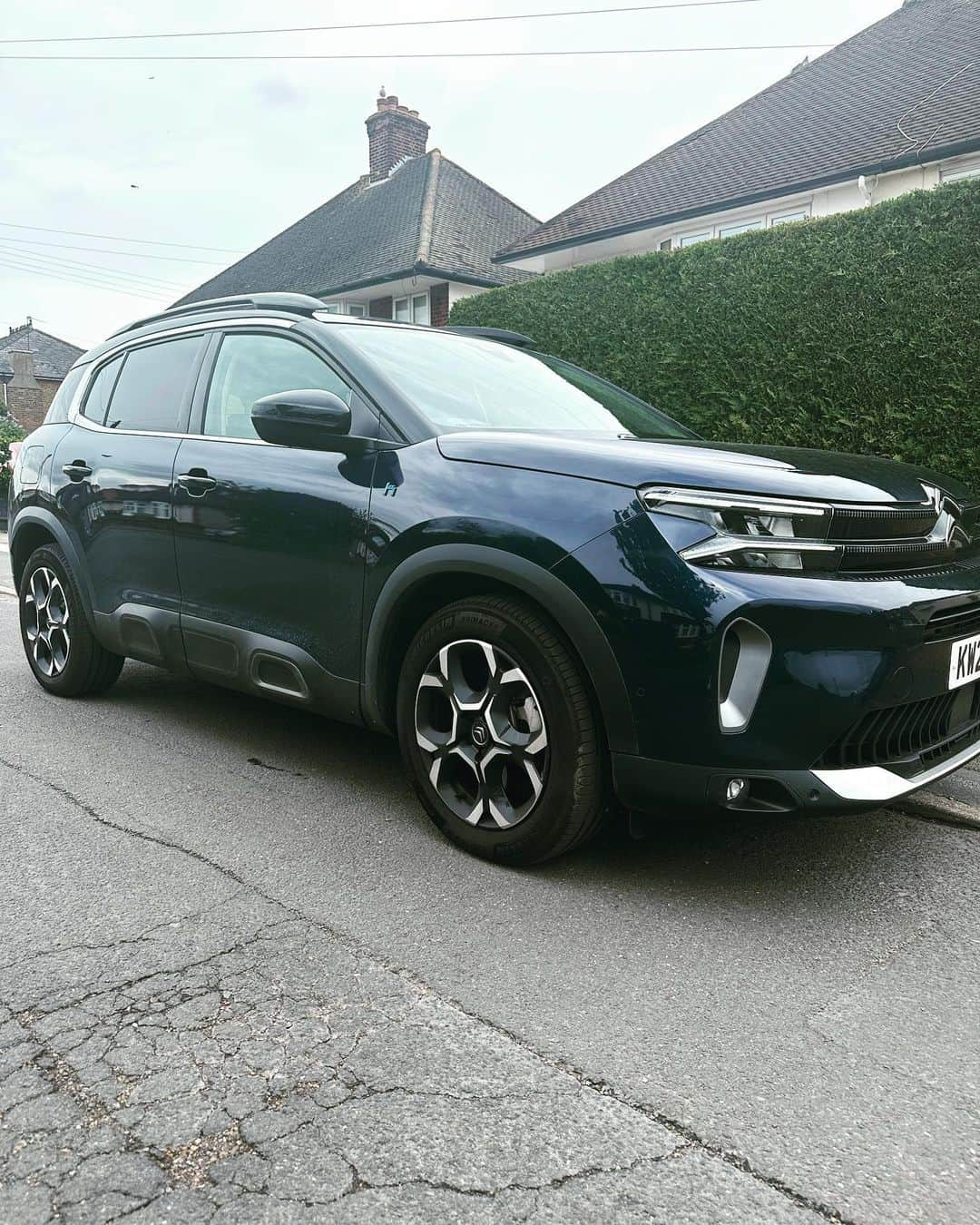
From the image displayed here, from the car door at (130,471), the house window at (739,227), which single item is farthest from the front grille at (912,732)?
the house window at (739,227)

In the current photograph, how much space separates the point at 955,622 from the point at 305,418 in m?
2.10

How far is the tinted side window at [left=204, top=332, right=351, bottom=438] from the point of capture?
152 inches

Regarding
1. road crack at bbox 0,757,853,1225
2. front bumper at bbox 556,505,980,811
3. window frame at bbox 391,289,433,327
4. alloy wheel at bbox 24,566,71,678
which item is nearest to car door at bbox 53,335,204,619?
alloy wheel at bbox 24,566,71,678

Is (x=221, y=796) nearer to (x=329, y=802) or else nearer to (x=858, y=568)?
(x=329, y=802)

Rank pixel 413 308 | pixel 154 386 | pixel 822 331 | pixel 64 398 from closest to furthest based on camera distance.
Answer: pixel 154 386 → pixel 64 398 → pixel 822 331 → pixel 413 308

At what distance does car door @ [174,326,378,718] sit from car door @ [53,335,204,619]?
150mm

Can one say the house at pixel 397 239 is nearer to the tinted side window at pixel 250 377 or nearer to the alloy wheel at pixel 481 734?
the tinted side window at pixel 250 377

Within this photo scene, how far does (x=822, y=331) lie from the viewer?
323 inches

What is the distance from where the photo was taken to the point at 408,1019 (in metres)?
2.28

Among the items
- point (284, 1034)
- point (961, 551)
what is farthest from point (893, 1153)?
point (961, 551)

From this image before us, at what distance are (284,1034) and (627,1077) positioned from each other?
0.73 metres

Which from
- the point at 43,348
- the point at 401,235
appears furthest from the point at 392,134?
the point at 43,348

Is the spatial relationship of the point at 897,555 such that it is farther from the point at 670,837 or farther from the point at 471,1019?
the point at 471,1019

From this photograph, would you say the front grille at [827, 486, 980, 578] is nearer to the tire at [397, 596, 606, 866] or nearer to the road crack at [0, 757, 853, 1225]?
the tire at [397, 596, 606, 866]
